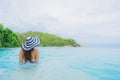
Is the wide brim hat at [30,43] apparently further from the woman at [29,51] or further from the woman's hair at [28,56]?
the woman's hair at [28,56]

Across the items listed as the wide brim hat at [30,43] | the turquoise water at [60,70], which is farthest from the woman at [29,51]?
the turquoise water at [60,70]

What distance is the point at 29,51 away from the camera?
6.26 metres

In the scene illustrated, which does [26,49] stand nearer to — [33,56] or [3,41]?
[33,56]

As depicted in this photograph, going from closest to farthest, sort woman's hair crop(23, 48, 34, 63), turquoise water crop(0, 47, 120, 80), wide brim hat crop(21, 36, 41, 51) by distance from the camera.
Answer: turquoise water crop(0, 47, 120, 80) < wide brim hat crop(21, 36, 41, 51) < woman's hair crop(23, 48, 34, 63)

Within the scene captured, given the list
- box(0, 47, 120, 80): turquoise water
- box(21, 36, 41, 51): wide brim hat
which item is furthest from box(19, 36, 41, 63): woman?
box(0, 47, 120, 80): turquoise water

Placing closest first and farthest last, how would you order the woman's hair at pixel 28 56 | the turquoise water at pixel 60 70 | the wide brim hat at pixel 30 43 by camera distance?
the turquoise water at pixel 60 70 → the wide brim hat at pixel 30 43 → the woman's hair at pixel 28 56

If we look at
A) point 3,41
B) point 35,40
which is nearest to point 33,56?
point 35,40

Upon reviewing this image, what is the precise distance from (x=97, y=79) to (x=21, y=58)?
8.41 ft

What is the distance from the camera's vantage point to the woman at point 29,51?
231 inches

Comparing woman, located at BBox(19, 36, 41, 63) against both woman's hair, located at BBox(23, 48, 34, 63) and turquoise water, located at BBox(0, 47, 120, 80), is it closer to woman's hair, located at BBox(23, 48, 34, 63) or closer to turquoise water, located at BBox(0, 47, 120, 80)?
woman's hair, located at BBox(23, 48, 34, 63)

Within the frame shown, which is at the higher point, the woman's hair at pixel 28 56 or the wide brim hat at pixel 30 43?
the wide brim hat at pixel 30 43

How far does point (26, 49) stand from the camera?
6051 mm

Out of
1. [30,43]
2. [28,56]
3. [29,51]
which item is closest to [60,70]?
[28,56]

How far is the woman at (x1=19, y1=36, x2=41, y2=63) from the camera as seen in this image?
5864 millimetres
